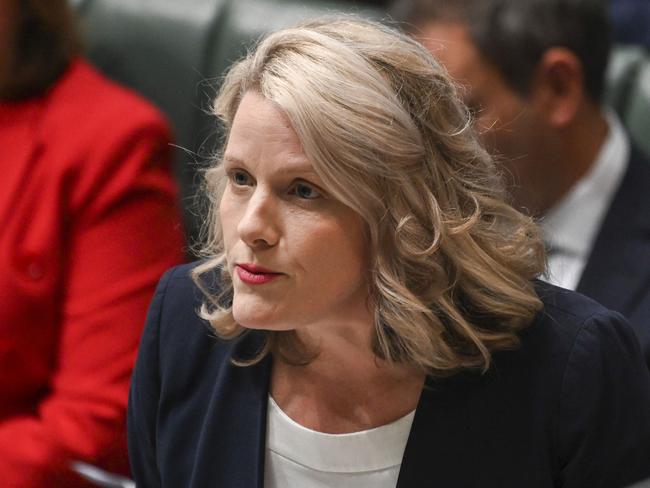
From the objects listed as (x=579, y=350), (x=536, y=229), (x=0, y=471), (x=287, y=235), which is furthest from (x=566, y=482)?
(x=0, y=471)

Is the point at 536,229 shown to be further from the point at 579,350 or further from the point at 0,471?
the point at 0,471

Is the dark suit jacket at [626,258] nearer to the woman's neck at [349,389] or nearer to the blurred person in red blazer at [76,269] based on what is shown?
the woman's neck at [349,389]

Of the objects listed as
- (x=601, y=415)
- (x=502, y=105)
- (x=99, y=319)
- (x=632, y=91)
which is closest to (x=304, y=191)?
(x=601, y=415)

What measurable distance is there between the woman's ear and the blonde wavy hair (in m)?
0.64

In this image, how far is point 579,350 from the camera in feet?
3.43

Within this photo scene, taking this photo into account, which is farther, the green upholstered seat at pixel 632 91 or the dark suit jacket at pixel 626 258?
the green upholstered seat at pixel 632 91

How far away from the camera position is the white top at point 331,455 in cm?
108

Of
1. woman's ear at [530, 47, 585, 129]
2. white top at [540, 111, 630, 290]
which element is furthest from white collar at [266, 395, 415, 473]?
woman's ear at [530, 47, 585, 129]

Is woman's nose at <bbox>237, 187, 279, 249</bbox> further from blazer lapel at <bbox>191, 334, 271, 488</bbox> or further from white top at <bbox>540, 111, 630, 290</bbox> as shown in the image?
white top at <bbox>540, 111, 630, 290</bbox>

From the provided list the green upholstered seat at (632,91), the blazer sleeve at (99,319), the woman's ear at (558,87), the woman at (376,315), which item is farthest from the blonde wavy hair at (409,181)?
the green upholstered seat at (632,91)

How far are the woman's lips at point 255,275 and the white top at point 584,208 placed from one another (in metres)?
0.68

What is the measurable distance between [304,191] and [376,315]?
0.13m

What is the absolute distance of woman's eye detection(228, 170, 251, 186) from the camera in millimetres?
1015

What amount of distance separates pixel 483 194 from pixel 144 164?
0.66m
